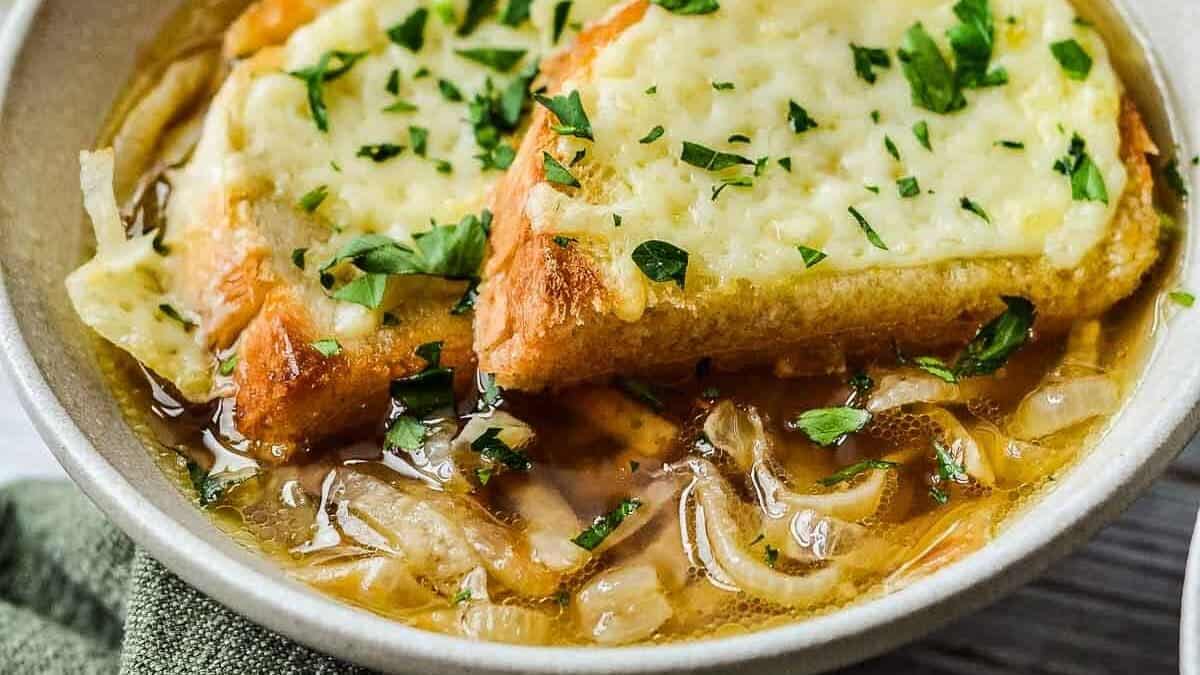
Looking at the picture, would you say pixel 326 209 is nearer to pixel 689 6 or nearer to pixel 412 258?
pixel 412 258

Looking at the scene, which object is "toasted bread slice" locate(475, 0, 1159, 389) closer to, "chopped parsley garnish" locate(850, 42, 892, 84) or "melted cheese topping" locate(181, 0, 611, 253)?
"chopped parsley garnish" locate(850, 42, 892, 84)

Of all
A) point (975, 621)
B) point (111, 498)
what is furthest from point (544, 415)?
point (975, 621)

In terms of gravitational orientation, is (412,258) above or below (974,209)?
below

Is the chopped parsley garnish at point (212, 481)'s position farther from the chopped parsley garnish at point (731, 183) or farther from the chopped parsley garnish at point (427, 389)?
the chopped parsley garnish at point (731, 183)

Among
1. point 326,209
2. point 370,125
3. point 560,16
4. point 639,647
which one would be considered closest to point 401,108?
point 370,125

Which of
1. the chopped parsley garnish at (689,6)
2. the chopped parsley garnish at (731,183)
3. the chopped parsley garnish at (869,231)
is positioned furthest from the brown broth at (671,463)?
the chopped parsley garnish at (689,6)

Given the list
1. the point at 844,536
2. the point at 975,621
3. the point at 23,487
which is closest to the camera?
the point at 844,536

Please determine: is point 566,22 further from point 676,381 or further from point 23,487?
point 23,487

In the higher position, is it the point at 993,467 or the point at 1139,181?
the point at 1139,181
